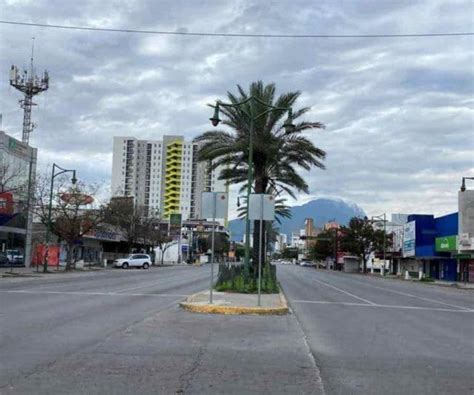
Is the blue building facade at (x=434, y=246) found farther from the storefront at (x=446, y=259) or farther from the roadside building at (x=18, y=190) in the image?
the roadside building at (x=18, y=190)

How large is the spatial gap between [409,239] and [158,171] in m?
85.4

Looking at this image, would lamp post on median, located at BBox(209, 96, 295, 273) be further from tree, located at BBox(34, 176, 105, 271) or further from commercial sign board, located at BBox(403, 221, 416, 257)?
commercial sign board, located at BBox(403, 221, 416, 257)

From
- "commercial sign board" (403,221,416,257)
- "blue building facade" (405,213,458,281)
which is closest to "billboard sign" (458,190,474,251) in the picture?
"blue building facade" (405,213,458,281)

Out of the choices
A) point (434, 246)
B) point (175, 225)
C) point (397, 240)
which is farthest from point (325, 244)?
point (434, 246)

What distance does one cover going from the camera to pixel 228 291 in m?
26.1

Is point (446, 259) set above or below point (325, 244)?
below

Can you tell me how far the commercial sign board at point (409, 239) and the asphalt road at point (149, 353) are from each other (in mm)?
66218

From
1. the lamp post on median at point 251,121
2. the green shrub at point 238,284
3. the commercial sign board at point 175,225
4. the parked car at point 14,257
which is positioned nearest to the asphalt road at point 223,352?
the green shrub at point 238,284

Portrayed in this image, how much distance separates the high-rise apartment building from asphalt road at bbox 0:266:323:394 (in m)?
132

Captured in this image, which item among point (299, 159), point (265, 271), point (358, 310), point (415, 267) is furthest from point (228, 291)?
point (415, 267)

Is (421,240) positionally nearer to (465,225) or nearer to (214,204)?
(465,225)

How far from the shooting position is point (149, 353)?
10.4 m

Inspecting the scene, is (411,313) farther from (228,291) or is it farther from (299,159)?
(299,159)

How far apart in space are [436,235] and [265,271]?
4784 centimetres
